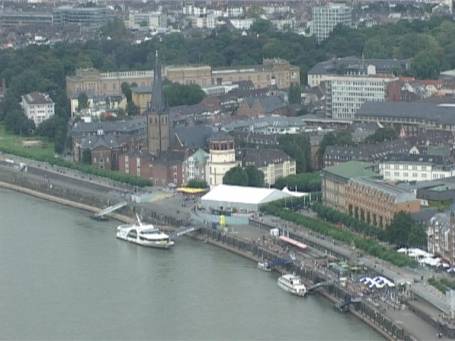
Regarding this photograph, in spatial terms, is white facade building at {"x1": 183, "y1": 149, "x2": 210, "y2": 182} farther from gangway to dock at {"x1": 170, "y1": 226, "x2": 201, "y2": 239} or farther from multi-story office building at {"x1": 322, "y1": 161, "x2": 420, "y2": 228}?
gangway to dock at {"x1": 170, "y1": 226, "x2": 201, "y2": 239}

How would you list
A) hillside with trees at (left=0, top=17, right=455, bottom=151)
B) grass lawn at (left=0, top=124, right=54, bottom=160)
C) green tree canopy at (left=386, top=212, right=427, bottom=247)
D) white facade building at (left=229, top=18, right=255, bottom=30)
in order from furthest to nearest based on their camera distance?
white facade building at (left=229, top=18, right=255, bottom=30), hillside with trees at (left=0, top=17, right=455, bottom=151), grass lawn at (left=0, top=124, right=54, bottom=160), green tree canopy at (left=386, top=212, right=427, bottom=247)

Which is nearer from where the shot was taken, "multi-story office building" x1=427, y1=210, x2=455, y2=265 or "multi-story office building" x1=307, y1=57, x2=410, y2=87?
"multi-story office building" x1=427, y1=210, x2=455, y2=265

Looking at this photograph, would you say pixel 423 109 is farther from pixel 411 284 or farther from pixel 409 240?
pixel 411 284

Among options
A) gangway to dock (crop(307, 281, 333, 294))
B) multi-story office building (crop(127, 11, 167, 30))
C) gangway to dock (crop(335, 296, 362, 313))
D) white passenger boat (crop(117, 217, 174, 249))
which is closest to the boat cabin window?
white passenger boat (crop(117, 217, 174, 249))

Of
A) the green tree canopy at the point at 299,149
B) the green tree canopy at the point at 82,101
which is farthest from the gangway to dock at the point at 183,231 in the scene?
the green tree canopy at the point at 82,101

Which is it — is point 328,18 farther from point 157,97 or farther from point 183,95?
point 157,97

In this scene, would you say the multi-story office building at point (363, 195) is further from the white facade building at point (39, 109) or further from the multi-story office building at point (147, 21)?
the multi-story office building at point (147, 21)
